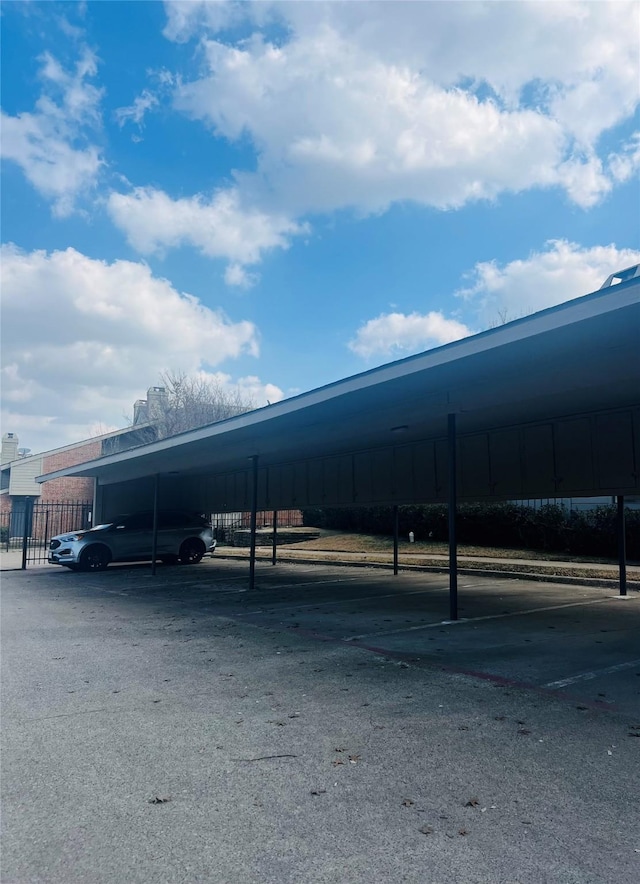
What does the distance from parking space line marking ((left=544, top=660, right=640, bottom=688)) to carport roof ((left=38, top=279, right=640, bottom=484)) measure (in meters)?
3.18

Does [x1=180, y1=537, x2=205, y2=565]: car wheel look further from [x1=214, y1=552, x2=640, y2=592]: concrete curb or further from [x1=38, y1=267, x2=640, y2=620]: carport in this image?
[x1=38, y1=267, x2=640, y2=620]: carport

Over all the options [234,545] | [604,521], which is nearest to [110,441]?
[234,545]

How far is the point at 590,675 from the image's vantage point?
6574 millimetres

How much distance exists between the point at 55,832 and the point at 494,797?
2.35 m

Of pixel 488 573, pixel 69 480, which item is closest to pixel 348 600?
pixel 488 573

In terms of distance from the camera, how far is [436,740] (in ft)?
15.3

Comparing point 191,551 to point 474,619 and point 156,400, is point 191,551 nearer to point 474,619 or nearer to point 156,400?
point 474,619

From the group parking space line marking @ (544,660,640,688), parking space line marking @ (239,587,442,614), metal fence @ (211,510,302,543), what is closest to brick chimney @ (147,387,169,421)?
metal fence @ (211,510,302,543)

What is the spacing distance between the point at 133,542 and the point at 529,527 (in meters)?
12.6

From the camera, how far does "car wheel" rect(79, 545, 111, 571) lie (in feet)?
66.2

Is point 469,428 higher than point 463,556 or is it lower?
higher

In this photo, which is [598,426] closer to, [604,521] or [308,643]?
[308,643]

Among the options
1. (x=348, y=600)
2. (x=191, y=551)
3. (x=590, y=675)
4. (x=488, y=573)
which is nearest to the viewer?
(x=590, y=675)

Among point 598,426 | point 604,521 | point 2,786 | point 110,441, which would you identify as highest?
point 110,441
